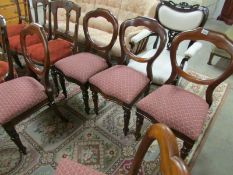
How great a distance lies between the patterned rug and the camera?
1.52 m

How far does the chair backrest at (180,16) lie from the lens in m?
1.96

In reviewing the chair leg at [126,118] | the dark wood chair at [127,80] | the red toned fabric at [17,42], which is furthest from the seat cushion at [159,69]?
the red toned fabric at [17,42]

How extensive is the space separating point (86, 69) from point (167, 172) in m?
1.33

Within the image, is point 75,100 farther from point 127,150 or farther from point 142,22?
point 142,22

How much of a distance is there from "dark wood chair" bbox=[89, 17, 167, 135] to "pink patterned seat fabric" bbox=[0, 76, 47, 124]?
425 mm

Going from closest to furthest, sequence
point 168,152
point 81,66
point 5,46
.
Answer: point 168,152
point 5,46
point 81,66

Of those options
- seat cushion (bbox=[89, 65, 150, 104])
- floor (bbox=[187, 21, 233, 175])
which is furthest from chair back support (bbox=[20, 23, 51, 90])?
floor (bbox=[187, 21, 233, 175])

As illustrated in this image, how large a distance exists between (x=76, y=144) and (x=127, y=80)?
2.17ft

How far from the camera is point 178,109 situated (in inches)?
53.1

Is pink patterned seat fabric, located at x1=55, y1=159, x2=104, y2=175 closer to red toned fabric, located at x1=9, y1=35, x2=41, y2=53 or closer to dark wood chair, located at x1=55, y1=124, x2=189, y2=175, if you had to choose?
dark wood chair, located at x1=55, y1=124, x2=189, y2=175

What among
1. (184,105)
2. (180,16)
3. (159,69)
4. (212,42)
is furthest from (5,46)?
(180,16)

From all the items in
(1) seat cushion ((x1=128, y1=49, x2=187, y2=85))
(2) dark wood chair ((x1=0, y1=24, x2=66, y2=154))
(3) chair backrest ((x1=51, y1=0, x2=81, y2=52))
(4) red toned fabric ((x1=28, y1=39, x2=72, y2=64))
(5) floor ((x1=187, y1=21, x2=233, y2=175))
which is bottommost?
(5) floor ((x1=187, y1=21, x2=233, y2=175))

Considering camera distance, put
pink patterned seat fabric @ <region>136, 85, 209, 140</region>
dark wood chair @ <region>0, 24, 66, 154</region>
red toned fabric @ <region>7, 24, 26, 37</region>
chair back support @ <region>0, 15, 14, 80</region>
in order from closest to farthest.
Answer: pink patterned seat fabric @ <region>136, 85, 209, 140</region>, dark wood chair @ <region>0, 24, 66, 154</region>, chair back support @ <region>0, 15, 14, 80</region>, red toned fabric @ <region>7, 24, 26, 37</region>

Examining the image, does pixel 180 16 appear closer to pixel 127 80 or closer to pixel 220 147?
pixel 127 80
